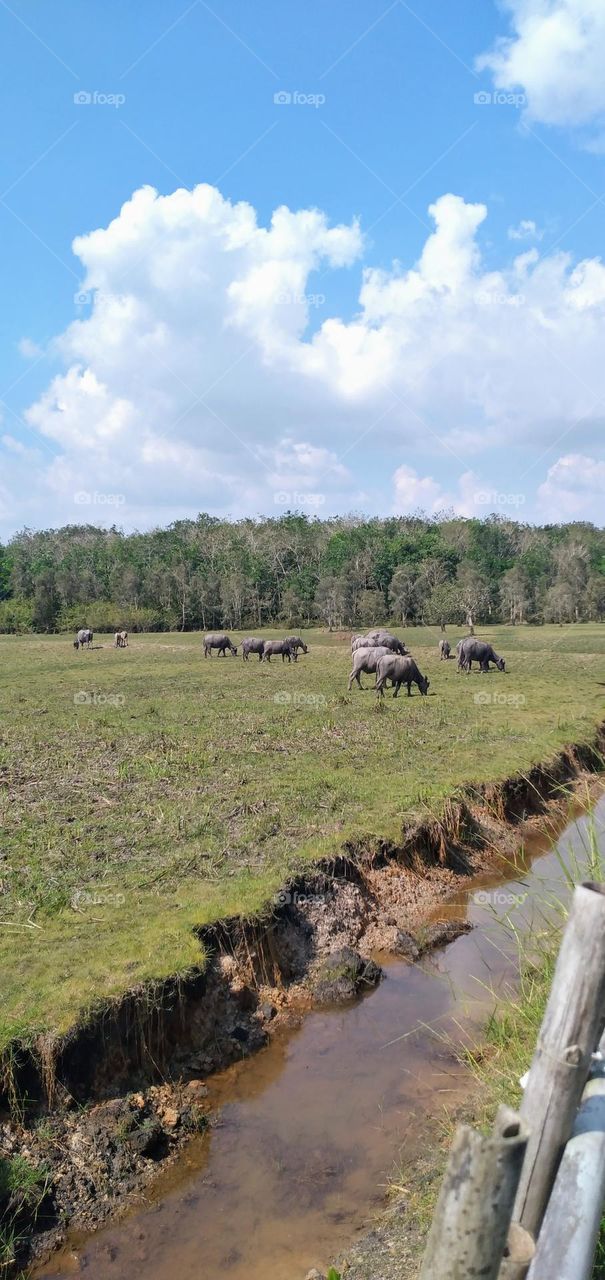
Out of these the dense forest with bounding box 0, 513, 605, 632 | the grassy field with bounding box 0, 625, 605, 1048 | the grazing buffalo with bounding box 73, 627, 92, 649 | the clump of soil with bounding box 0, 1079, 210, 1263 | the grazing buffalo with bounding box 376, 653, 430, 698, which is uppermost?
the dense forest with bounding box 0, 513, 605, 632

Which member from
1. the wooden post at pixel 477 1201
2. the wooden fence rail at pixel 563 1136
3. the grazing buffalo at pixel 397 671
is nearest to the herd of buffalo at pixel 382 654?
the grazing buffalo at pixel 397 671

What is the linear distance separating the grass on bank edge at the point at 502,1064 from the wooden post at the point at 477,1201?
2387 mm

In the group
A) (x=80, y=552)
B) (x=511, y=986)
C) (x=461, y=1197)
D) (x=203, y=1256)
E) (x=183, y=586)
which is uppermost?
(x=80, y=552)

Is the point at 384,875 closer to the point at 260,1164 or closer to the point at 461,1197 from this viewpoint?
the point at 260,1164

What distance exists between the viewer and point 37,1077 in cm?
638

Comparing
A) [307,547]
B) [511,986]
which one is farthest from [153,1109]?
[307,547]

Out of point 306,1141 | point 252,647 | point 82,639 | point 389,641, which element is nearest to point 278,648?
point 252,647

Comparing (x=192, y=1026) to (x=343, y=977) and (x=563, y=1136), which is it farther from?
(x=563, y=1136)

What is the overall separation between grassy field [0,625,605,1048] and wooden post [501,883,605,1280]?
4.88 meters

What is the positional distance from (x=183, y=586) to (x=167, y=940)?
66379 millimetres

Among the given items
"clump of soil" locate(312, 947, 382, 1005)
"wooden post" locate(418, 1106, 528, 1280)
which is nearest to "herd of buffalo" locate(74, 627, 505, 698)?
"clump of soil" locate(312, 947, 382, 1005)

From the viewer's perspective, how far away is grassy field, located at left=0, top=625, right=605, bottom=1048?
26.6 ft

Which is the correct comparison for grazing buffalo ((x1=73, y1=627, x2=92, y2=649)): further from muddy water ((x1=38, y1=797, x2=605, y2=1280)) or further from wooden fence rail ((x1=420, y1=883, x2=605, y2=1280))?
wooden fence rail ((x1=420, y1=883, x2=605, y2=1280))

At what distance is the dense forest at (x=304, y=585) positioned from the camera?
234 ft
